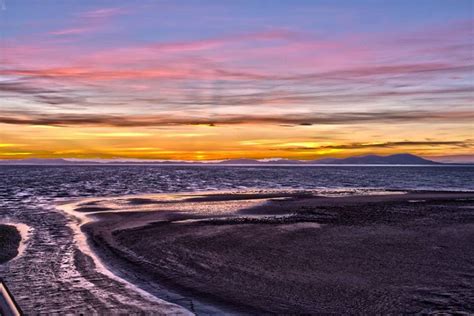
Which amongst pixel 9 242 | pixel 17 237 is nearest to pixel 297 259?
pixel 9 242

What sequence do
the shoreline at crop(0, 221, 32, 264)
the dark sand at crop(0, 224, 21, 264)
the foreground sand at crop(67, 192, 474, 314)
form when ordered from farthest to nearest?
1. the shoreline at crop(0, 221, 32, 264)
2. the dark sand at crop(0, 224, 21, 264)
3. the foreground sand at crop(67, 192, 474, 314)

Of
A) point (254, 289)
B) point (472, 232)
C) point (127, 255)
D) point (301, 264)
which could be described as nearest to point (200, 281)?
point (254, 289)

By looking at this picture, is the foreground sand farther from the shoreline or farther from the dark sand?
the dark sand


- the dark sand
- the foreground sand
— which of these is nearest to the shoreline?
the dark sand

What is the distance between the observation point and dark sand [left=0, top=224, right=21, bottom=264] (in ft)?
58.9

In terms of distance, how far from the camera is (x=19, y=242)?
2111 centimetres

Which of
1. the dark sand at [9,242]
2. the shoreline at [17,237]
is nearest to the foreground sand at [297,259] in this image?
the shoreline at [17,237]

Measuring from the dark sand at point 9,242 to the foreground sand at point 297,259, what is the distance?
326 cm

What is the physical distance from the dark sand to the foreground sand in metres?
3.26

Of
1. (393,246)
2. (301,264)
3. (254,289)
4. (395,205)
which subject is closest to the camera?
(254,289)

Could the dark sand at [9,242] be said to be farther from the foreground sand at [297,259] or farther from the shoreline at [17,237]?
the foreground sand at [297,259]

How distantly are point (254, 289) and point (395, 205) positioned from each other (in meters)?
29.7

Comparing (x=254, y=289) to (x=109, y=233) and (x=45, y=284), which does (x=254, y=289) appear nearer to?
(x=45, y=284)

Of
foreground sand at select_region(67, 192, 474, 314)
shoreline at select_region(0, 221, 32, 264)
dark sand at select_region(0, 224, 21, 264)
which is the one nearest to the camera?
foreground sand at select_region(67, 192, 474, 314)
